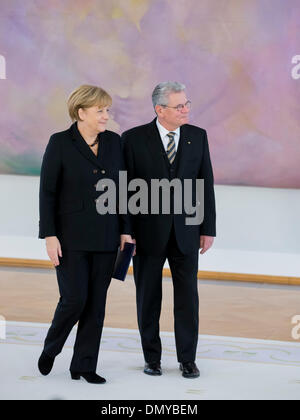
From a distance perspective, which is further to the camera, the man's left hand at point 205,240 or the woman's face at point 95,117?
the man's left hand at point 205,240

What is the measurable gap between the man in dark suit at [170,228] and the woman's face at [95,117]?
0.29 metres

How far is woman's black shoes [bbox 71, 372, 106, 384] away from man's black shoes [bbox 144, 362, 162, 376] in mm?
269

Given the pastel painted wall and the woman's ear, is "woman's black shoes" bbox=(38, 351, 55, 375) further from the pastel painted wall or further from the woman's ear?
the pastel painted wall

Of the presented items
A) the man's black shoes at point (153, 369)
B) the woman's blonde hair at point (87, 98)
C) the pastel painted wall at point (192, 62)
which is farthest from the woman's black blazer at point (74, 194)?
the pastel painted wall at point (192, 62)

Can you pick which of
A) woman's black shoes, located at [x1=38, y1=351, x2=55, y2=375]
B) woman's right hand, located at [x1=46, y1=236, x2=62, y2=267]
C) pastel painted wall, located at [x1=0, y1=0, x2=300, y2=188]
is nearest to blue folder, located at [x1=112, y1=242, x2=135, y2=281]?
woman's right hand, located at [x1=46, y1=236, x2=62, y2=267]

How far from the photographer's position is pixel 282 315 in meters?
5.63

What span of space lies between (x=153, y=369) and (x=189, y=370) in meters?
0.18

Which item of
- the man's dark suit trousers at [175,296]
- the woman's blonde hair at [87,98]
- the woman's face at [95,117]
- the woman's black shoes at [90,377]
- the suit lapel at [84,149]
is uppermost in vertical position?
the woman's blonde hair at [87,98]

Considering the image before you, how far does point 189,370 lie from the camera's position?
13.5ft

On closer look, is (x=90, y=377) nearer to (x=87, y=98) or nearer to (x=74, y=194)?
(x=74, y=194)

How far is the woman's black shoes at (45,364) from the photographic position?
4039 mm

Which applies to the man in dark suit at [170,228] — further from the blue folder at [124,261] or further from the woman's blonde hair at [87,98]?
the woman's blonde hair at [87,98]

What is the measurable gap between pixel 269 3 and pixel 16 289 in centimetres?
413

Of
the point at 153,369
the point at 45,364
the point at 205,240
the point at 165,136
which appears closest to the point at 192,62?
the point at 165,136
